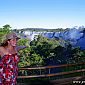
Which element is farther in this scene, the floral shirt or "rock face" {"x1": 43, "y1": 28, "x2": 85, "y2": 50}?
"rock face" {"x1": 43, "y1": 28, "x2": 85, "y2": 50}

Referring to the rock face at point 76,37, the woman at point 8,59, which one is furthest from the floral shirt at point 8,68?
the rock face at point 76,37

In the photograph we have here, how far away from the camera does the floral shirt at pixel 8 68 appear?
3367 mm

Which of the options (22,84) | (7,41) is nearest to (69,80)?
(22,84)

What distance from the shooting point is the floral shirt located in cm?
337

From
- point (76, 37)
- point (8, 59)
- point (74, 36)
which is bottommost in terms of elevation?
point (76, 37)

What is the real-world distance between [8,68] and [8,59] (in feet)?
0.50

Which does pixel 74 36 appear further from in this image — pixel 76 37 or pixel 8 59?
pixel 8 59

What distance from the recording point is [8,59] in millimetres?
3369

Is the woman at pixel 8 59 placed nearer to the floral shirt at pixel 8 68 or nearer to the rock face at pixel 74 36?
the floral shirt at pixel 8 68

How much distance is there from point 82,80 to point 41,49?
31311mm

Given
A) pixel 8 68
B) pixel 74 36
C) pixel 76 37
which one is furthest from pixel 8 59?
pixel 74 36

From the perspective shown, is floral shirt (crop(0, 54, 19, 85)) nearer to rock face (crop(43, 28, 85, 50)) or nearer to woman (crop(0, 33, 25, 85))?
woman (crop(0, 33, 25, 85))

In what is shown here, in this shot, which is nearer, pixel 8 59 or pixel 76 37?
pixel 8 59

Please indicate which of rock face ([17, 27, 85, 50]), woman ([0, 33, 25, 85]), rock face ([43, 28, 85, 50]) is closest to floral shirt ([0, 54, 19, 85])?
woman ([0, 33, 25, 85])
